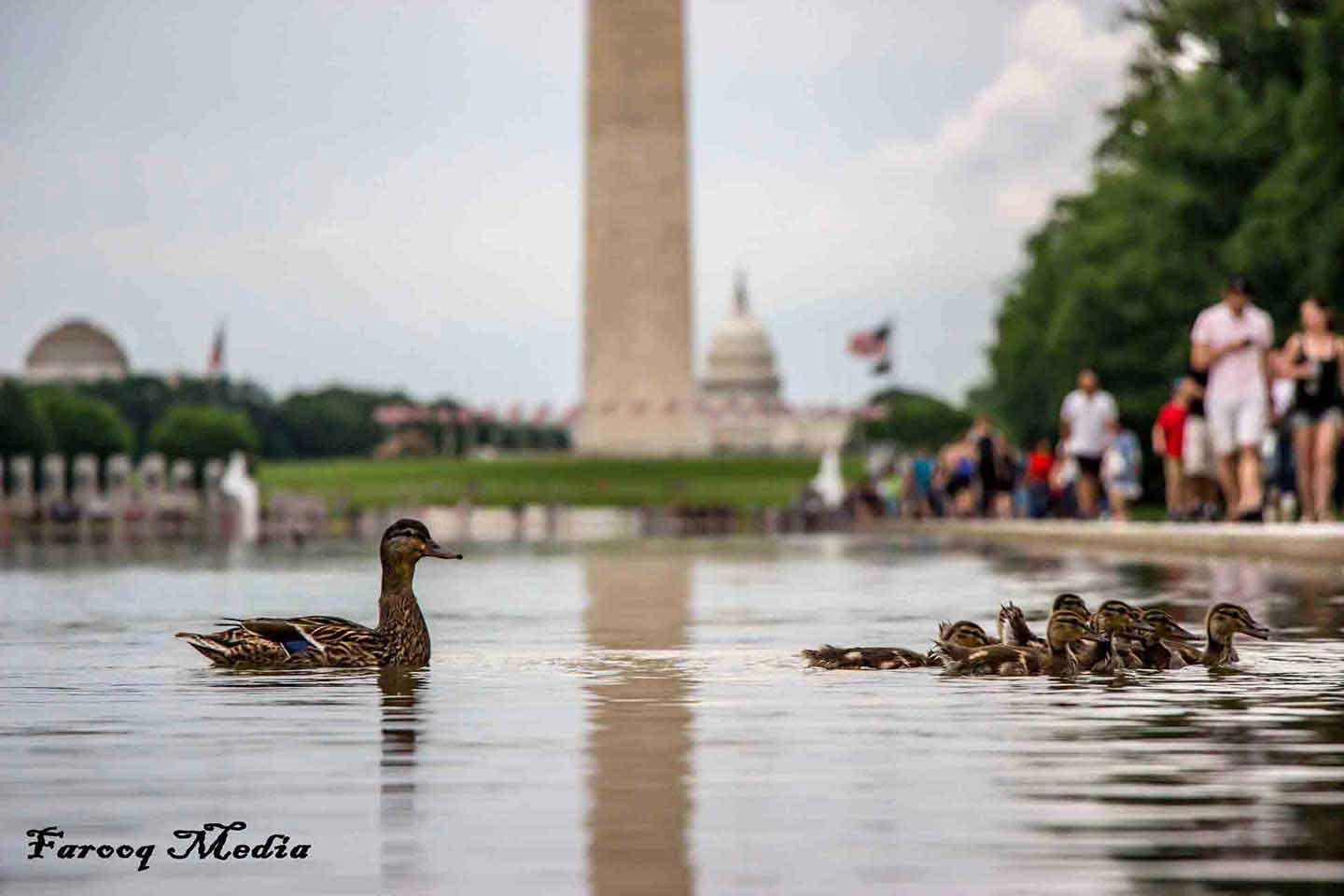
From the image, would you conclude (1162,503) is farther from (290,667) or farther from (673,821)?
(673,821)

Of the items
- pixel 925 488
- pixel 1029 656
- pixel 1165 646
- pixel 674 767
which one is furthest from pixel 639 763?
pixel 925 488

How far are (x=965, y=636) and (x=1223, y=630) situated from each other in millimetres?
980

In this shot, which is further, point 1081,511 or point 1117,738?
point 1081,511

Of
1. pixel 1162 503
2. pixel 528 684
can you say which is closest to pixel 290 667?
pixel 528 684

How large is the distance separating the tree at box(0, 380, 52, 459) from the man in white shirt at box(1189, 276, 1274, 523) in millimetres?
103753

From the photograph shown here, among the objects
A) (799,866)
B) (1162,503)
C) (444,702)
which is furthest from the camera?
(1162,503)

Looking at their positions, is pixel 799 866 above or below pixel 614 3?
below

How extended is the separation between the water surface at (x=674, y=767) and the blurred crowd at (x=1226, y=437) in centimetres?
830

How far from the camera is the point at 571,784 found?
795 centimetres

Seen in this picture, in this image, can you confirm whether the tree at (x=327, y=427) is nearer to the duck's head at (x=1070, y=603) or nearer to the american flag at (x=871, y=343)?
the american flag at (x=871, y=343)

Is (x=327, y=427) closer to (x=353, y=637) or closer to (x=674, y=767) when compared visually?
(x=353, y=637)

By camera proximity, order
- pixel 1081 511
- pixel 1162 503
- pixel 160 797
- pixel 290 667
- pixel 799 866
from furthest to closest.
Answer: pixel 1162 503, pixel 1081 511, pixel 290 667, pixel 160 797, pixel 799 866

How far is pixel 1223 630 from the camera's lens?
40.7 ft

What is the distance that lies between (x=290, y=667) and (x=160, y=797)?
16.1ft
